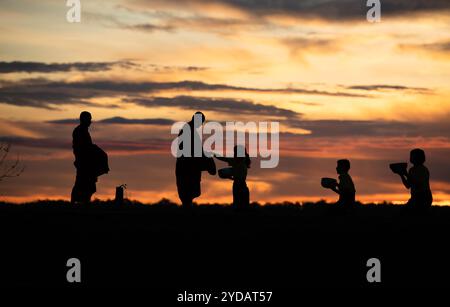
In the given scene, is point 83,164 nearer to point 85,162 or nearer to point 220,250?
point 85,162

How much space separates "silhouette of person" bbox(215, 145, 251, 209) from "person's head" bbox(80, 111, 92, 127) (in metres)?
4.89

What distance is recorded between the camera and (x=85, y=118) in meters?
38.4

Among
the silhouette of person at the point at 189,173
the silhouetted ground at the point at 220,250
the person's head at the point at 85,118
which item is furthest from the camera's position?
the silhouette of person at the point at 189,173

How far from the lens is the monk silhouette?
3856cm

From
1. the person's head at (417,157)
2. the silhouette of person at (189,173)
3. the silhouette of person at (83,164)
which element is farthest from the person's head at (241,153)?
the person's head at (417,157)

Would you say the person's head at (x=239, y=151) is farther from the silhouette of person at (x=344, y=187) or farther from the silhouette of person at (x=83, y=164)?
the silhouette of person at (x=83, y=164)

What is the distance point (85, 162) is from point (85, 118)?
1.47m

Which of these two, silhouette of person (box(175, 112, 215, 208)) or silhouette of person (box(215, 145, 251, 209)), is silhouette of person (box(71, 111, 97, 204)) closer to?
silhouette of person (box(175, 112, 215, 208))

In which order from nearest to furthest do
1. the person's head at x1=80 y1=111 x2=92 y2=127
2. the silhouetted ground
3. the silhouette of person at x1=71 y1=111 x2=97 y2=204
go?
the silhouetted ground
the person's head at x1=80 y1=111 x2=92 y2=127
the silhouette of person at x1=71 y1=111 x2=97 y2=204

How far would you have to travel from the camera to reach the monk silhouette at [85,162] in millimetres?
38562

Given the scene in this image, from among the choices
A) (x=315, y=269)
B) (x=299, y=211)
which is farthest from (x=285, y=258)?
(x=299, y=211)

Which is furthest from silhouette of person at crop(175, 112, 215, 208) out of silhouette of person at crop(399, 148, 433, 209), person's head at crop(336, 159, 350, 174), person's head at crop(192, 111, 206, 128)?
silhouette of person at crop(399, 148, 433, 209)
